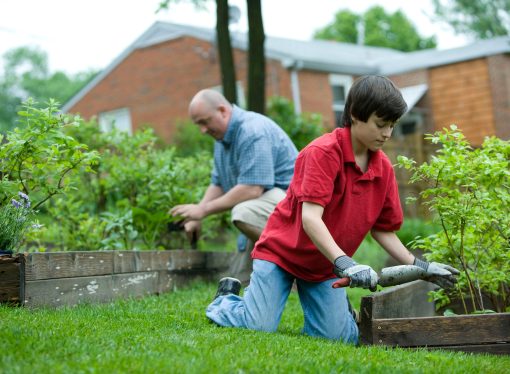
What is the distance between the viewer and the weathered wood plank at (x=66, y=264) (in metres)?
4.50

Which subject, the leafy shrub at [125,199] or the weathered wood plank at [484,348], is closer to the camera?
the weathered wood plank at [484,348]

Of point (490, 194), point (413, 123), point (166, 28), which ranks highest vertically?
point (166, 28)

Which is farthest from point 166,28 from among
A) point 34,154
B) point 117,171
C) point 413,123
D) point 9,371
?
point 9,371

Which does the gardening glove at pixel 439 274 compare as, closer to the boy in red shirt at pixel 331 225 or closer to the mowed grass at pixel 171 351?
the boy in red shirt at pixel 331 225

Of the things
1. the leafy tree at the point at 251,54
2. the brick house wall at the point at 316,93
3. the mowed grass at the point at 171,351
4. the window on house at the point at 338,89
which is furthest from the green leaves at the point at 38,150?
the window on house at the point at 338,89

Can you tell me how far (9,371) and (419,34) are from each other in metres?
59.3

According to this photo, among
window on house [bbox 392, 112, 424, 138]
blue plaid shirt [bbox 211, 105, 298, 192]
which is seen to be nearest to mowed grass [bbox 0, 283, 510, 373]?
blue plaid shirt [bbox 211, 105, 298, 192]

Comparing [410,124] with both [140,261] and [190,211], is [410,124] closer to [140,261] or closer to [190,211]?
[190,211]

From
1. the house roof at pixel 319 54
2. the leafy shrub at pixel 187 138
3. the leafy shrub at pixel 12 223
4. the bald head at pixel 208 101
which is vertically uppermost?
the house roof at pixel 319 54

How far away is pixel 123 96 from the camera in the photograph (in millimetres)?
26375

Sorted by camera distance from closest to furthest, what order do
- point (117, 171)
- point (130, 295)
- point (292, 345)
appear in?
point (292, 345) < point (130, 295) < point (117, 171)

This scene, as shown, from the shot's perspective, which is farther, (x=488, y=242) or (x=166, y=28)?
(x=166, y=28)

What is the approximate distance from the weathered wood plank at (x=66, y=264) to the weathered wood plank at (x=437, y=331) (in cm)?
199

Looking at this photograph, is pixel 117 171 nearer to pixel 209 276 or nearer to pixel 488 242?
pixel 209 276
